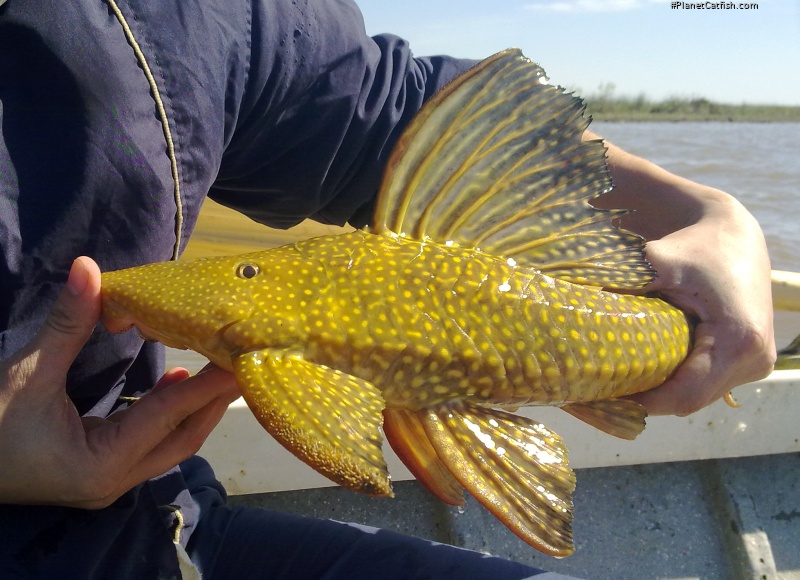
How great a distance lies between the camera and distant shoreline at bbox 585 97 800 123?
1677 inches

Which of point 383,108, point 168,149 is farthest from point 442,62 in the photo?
point 168,149

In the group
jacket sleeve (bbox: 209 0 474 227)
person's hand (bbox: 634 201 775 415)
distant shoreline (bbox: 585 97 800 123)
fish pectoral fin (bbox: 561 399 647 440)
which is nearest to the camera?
fish pectoral fin (bbox: 561 399 647 440)

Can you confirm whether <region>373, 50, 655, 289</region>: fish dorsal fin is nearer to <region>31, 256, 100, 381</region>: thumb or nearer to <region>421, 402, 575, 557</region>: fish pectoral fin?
<region>421, 402, 575, 557</region>: fish pectoral fin

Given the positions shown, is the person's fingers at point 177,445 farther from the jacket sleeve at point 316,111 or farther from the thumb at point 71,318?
the jacket sleeve at point 316,111

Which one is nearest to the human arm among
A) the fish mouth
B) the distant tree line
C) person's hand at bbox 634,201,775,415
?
person's hand at bbox 634,201,775,415

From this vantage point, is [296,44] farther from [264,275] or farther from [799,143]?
[799,143]

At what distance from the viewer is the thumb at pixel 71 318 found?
117cm

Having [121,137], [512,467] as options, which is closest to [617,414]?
[512,467]

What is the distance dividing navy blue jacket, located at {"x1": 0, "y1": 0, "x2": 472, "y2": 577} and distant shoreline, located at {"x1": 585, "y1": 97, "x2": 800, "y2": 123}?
42.5m

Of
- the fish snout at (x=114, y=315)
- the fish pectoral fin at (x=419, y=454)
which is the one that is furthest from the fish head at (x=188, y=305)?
the fish pectoral fin at (x=419, y=454)

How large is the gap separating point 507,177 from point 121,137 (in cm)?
82

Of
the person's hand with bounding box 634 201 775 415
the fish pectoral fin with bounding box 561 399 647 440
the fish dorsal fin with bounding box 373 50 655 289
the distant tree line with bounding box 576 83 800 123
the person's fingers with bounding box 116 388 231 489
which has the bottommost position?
the distant tree line with bounding box 576 83 800 123

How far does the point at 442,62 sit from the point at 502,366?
132 cm

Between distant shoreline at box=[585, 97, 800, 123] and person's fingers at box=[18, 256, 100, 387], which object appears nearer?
person's fingers at box=[18, 256, 100, 387]
